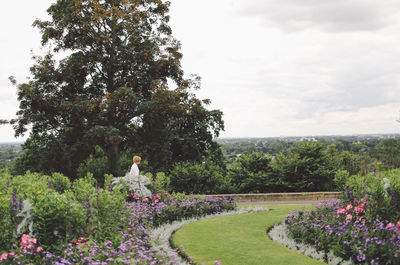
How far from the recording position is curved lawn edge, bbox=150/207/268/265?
21.9ft

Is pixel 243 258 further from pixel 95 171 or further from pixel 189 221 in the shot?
pixel 95 171

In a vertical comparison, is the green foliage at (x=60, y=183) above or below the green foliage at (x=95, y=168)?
above

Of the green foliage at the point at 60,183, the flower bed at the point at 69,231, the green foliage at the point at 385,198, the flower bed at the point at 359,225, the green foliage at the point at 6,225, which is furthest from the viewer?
the green foliage at the point at 60,183

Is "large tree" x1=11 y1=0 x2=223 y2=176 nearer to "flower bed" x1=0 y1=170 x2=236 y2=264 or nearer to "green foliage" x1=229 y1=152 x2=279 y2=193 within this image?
"green foliage" x1=229 y1=152 x2=279 y2=193

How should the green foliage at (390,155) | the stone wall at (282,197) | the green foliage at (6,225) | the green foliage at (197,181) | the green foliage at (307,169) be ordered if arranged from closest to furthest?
the green foliage at (6,225), the stone wall at (282,197), the green foliage at (307,169), the green foliage at (197,181), the green foliage at (390,155)

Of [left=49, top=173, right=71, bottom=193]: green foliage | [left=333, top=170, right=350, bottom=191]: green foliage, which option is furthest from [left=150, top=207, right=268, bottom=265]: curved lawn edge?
[left=49, top=173, right=71, bottom=193]: green foliage

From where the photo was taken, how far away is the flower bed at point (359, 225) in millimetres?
6038

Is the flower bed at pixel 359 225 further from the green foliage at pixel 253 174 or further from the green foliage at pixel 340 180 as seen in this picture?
the green foliage at pixel 253 174

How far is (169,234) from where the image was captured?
844 cm

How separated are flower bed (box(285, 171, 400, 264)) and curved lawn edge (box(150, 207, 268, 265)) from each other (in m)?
2.65

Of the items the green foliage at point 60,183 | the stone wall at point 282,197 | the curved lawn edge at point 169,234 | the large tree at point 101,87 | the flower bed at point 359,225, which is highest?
the large tree at point 101,87

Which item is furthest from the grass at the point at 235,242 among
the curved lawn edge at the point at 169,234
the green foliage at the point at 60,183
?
the green foliage at the point at 60,183

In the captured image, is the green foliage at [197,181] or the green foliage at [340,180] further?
the green foliage at [197,181]

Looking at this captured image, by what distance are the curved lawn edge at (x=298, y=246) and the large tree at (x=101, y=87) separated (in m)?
9.97
